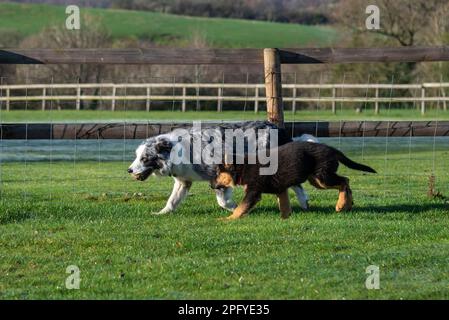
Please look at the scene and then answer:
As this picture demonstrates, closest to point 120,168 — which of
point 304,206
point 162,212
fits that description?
point 162,212

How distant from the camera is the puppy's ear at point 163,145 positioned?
12180 mm

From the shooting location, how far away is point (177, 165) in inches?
482

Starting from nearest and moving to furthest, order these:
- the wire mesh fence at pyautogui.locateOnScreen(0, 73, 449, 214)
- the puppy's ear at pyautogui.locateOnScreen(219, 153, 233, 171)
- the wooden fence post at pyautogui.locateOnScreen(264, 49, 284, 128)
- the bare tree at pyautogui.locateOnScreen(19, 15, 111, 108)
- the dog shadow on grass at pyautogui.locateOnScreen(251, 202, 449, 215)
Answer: the puppy's ear at pyautogui.locateOnScreen(219, 153, 233, 171) → the dog shadow on grass at pyautogui.locateOnScreen(251, 202, 449, 215) → the wooden fence post at pyautogui.locateOnScreen(264, 49, 284, 128) → the wire mesh fence at pyautogui.locateOnScreen(0, 73, 449, 214) → the bare tree at pyautogui.locateOnScreen(19, 15, 111, 108)

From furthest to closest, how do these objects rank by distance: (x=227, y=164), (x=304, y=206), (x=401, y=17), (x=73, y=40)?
(x=73, y=40), (x=401, y=17), (x=304, y=206), (x=227, y=164)

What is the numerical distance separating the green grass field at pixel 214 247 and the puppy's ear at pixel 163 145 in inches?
28.2

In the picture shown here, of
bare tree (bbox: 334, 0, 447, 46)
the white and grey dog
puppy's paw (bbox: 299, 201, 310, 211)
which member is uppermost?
bare tree (bbox: 334, 0, 447, 46)

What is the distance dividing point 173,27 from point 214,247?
72.6 metres

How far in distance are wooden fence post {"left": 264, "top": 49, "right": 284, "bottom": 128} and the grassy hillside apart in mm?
55422

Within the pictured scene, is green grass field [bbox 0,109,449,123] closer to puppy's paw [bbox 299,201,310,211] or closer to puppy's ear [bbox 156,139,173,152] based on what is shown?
puppy's paw [bbox 299,201,310,211]

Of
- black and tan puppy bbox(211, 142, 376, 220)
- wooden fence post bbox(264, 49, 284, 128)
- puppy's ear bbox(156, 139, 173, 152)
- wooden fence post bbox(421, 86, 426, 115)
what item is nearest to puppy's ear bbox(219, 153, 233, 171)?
black and tan puppy bbox(211, 142, 376, 220)

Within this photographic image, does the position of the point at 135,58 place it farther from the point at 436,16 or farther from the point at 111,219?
the point at 436,16

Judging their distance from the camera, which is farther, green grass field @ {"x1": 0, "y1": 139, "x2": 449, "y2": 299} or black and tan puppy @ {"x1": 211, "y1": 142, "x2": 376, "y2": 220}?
black and tan puppy @ {"x1": 211, "y1": 142, "x2": 376, "y2": 220}

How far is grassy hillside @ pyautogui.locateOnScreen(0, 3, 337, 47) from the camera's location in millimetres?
73625

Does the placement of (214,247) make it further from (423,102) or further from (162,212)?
(423,102)
